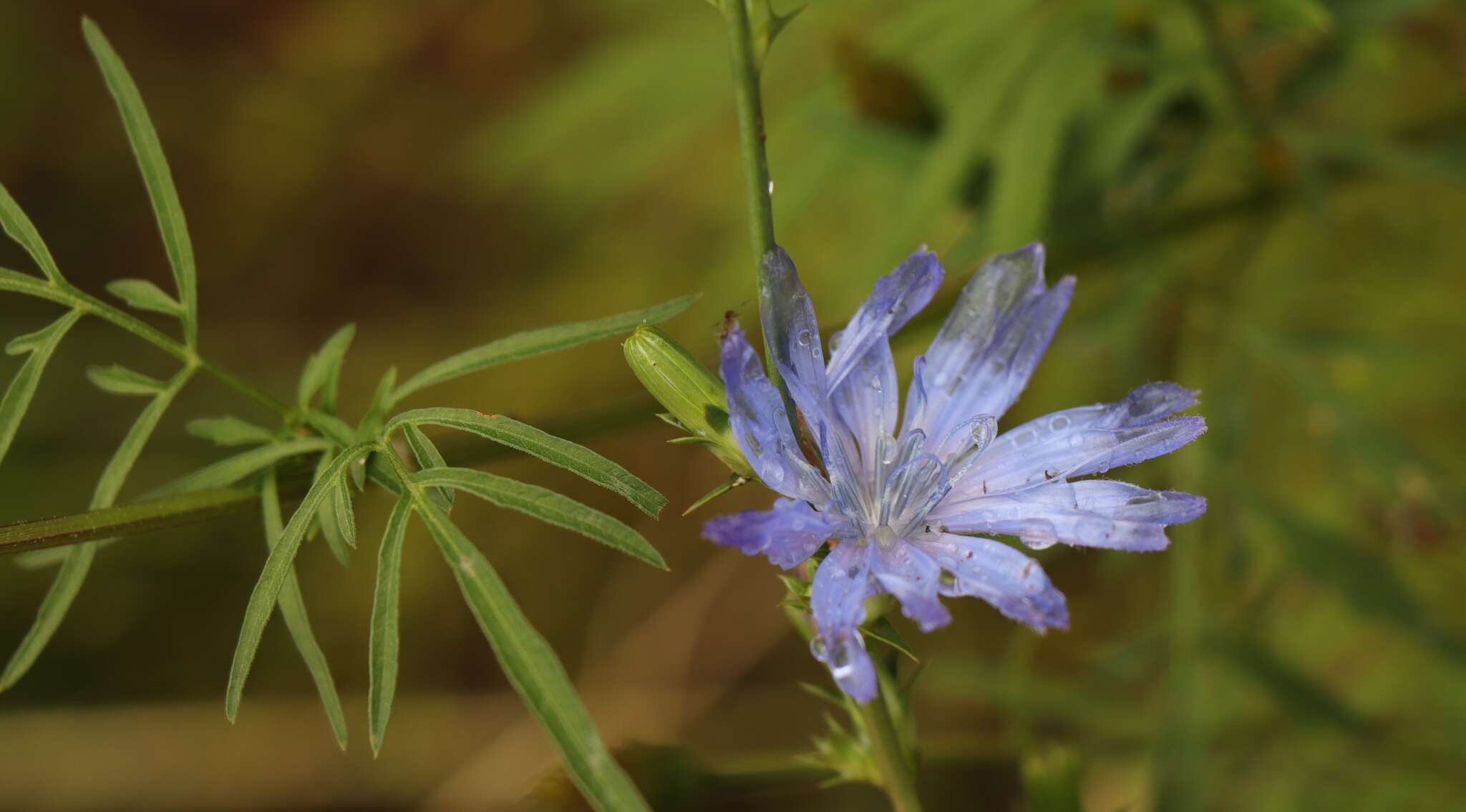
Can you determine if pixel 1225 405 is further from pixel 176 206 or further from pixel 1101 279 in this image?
pixel 176 206

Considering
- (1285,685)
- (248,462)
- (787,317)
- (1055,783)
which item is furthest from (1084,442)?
(1285,685)

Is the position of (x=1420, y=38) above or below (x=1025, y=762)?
above

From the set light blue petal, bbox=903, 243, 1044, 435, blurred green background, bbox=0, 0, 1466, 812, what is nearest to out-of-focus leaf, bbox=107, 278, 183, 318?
blurred green background, bbox=0, 0, 1466, 812

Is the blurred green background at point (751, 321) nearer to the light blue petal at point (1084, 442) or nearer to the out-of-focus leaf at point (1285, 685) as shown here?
the out-of-focus leaf at point (1285, 685)

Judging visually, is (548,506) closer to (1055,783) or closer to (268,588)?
(268,588)

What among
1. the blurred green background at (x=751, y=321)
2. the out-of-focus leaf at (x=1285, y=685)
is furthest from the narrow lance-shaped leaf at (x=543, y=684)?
the out-of-focus leaf at (x=1285, y=685)

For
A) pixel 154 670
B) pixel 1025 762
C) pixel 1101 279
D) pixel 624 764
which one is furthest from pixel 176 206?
pixel 154 670

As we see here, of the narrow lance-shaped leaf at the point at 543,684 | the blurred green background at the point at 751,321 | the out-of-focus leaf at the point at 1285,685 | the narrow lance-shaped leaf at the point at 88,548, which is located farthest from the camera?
the out-of-focus leaf at the point at 1285,685
